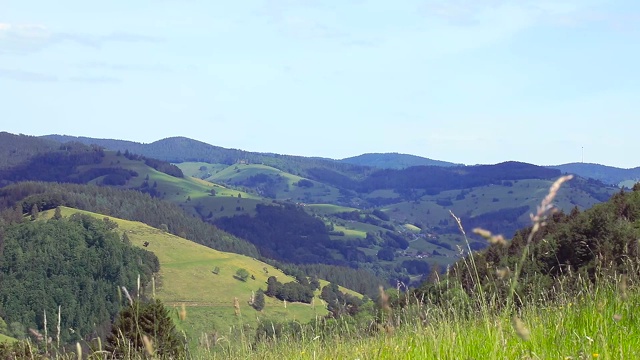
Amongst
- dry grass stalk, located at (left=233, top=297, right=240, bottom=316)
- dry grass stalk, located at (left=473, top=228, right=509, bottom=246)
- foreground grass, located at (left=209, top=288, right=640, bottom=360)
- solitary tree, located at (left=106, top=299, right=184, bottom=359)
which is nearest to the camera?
dry grass stalk, located at (left=473, top=228, right=509, bottom=246)

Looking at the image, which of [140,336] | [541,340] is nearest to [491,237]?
[541,340]

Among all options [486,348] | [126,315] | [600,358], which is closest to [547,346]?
[486,348]

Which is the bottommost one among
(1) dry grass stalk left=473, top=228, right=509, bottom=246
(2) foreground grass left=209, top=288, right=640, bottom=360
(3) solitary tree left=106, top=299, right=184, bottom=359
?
(3) solitary tree left=106, top=299, right=184, bottom=359

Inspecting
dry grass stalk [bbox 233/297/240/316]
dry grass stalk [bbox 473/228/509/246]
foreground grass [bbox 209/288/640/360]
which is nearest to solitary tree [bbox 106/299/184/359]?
dry grass stalk [bbox 233/297/240/316]

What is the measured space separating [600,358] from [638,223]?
105 ft

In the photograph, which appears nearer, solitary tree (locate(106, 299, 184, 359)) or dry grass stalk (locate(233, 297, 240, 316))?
dry grass stalk (locate(233, 297, 240, 316))

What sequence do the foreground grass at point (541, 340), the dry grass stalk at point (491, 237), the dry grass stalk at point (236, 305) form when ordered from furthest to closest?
the dry grass stalk at point (236, 305) → the foreground grass at point (541, 340) → the dry grass stalk at point (491, 237)

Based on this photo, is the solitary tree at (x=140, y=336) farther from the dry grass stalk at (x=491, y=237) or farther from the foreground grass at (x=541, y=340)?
the dry grass stalk at (x=491, y=237)

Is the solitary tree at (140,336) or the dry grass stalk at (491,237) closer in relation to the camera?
the dry grass stalk at (491,237)

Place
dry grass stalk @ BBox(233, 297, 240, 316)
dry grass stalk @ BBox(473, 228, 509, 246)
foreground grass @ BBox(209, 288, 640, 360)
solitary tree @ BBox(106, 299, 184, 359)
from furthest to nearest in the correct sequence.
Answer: solitary tree @ BBox(106, 299, 184, 359) < dry grass stalk @ BBox(233, 297, 240, 316) < foreground grass @ BBox(209, 288, 640, 360) < dry grass stalk @ BBox(473, 228, 509, 246)

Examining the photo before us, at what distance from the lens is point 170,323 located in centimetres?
1692

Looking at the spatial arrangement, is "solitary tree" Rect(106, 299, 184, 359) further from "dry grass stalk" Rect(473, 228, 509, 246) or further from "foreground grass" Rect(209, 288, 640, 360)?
"dry grass stalk" Rect(473, 228, 509, 246)

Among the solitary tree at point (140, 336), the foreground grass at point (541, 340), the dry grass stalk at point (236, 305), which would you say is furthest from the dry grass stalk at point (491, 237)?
the dry grass stalk at point (236, 305)

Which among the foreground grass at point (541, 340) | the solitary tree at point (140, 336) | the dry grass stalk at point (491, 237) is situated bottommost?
the solitary tree at point (140, 336)
